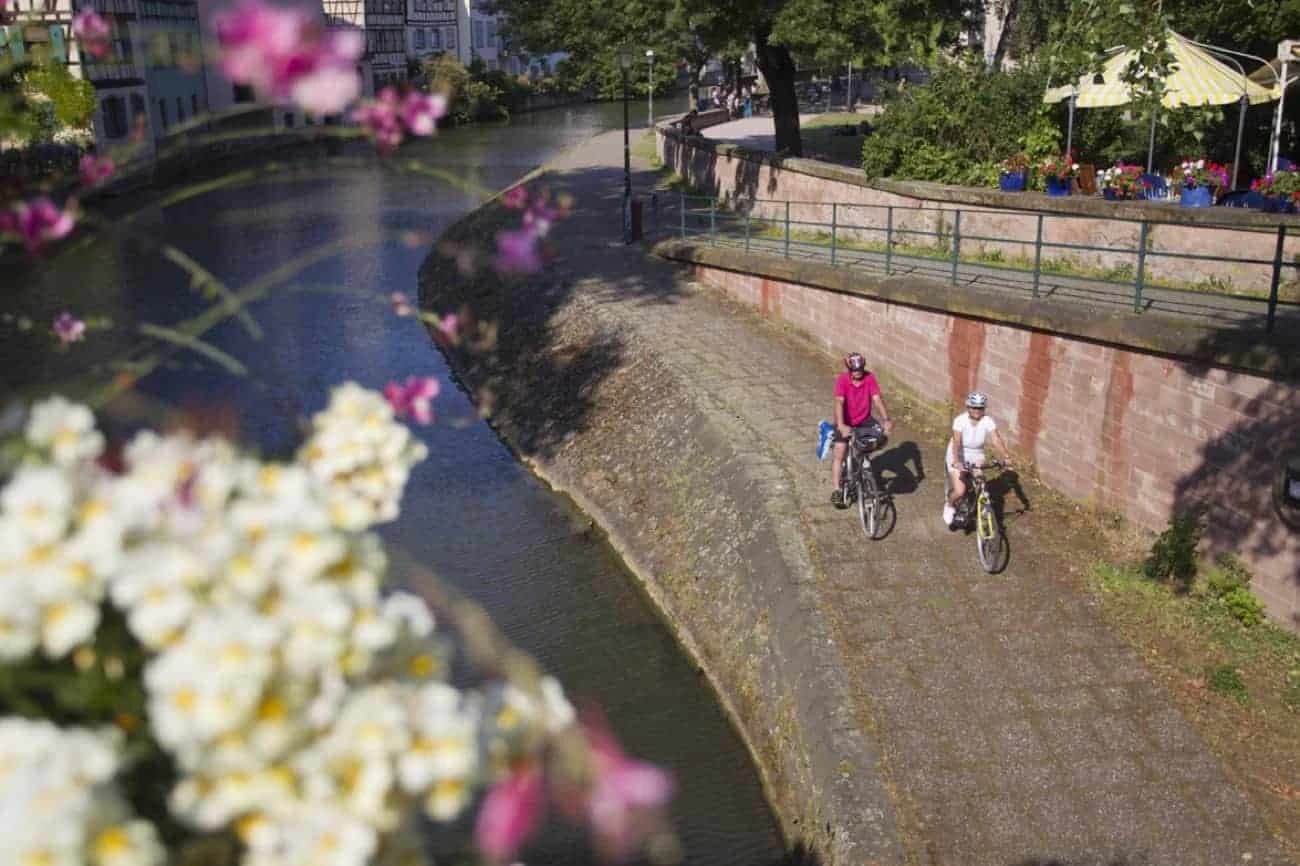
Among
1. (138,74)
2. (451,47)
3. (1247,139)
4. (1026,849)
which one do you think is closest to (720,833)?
(1026,849)

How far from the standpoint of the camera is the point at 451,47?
3201 inches

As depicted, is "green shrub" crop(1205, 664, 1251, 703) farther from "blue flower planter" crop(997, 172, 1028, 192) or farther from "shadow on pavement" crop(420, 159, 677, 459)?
"blue flower planter" crop(997, 172, 1028, 192)

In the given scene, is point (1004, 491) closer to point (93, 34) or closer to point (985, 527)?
point (985, 527)

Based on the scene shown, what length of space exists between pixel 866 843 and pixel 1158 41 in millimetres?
4667

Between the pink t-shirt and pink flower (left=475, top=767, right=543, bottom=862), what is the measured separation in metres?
9.41

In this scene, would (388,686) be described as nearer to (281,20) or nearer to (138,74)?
(281,20)

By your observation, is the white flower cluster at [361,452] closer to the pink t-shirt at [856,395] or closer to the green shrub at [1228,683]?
the green shrub at [1228,683]

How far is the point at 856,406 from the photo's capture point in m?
11.7

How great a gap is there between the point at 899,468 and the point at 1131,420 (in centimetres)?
238

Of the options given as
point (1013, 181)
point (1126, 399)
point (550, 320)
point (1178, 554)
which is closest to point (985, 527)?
point (1178, 554)

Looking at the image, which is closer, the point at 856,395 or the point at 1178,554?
→ the point at 1178,554

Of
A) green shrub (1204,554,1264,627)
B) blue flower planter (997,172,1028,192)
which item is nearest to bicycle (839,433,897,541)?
green shrub (1204,554,1264,627)

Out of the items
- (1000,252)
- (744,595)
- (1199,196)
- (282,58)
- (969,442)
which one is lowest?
(744,595)

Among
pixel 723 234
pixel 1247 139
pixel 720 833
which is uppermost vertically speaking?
pixel 1247 139
